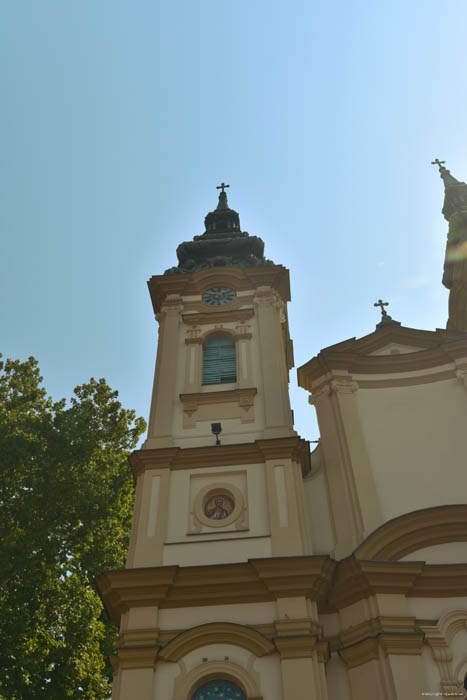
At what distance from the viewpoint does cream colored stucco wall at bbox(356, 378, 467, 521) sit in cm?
1188

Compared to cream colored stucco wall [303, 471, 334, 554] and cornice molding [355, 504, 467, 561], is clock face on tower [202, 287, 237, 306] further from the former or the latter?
cornice molding [355, 504, 467, 561]

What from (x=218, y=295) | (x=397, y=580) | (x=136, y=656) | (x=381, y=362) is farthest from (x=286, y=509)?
(x=218, y=295)

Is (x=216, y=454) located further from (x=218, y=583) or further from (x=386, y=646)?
(x=386, y=646)

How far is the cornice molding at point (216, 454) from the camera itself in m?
12.1

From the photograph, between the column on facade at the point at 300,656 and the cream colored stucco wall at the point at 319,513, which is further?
the cream colored stucco wall at the point at 319,513

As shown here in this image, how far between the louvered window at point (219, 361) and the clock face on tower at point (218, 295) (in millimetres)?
1364

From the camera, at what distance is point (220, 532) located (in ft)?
36.7

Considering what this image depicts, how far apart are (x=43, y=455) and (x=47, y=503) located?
1.20 metres

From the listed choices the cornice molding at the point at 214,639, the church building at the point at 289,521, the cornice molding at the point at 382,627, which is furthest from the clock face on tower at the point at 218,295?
the cornice molding at the point at 382,627

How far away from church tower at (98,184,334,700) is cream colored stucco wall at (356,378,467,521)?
5.11ft

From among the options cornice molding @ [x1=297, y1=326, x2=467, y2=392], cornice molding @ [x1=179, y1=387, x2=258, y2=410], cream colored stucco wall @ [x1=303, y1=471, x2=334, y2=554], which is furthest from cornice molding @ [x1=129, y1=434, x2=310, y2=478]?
cornice molding @ [x1=297, y1=326, x2=467, y2=392]

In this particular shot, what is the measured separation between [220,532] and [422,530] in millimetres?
3391

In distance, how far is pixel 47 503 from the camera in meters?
15.2

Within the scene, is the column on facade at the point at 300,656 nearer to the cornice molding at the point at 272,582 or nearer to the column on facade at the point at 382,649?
the cornice molding at the point at 272,582
